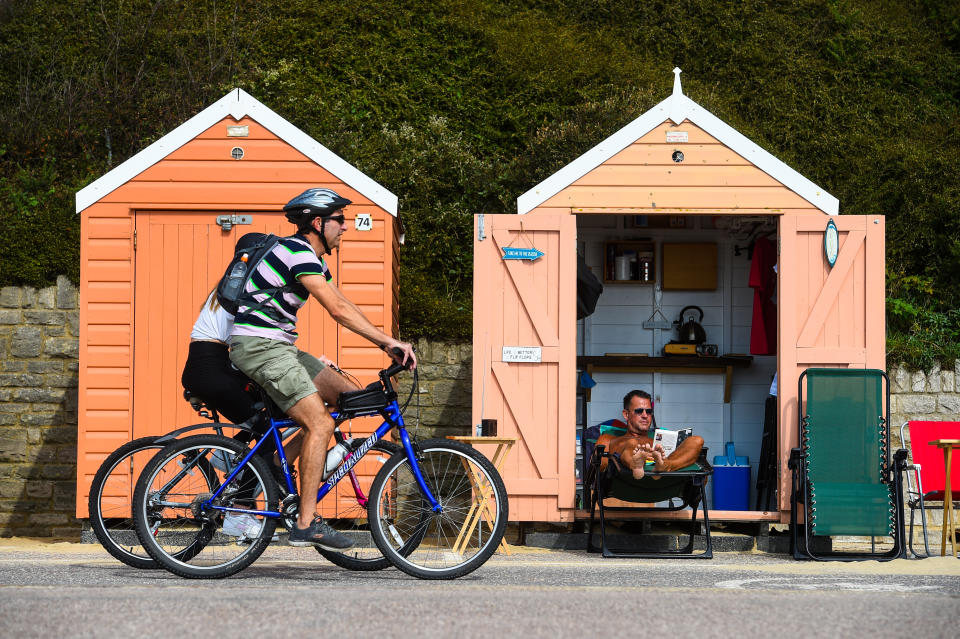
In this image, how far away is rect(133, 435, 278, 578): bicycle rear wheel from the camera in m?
5.19

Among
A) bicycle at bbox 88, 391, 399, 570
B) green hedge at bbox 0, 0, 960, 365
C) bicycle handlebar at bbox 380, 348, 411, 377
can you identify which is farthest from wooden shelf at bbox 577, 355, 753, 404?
bicycle handlebar at bbox 380, 348, 411, 377

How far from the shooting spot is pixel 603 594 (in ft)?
15.1

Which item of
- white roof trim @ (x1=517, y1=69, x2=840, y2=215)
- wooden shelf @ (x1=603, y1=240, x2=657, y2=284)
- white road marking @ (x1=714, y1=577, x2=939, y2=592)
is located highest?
white roof trim @ (x1=517, y1=69, x2=840, y2=215)

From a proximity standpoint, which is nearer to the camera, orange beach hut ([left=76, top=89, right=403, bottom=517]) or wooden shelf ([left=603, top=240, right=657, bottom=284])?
orange beach hut ([left=76, top=89, right=403, bottom=517])

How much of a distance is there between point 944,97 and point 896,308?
6008 mm

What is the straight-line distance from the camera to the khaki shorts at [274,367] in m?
5.21

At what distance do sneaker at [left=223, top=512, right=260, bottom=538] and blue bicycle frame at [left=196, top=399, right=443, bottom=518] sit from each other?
3cm

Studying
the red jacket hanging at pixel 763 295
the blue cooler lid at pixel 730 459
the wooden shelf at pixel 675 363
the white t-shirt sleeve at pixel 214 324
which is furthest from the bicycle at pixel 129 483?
the red jacket hanging at pixel 763 295

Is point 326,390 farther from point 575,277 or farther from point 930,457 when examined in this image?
point 930,457

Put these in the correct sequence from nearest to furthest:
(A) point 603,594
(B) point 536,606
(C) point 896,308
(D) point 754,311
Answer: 1. (B) point 536,606
2. (A) point 603,594
3. (D) point 754,311
4. (C) point 896,308

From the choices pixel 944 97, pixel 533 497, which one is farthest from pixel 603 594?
pixel 944 97

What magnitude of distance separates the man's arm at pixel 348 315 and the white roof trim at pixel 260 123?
11.0 feet

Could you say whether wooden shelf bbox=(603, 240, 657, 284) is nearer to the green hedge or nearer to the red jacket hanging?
the red jacket hanging

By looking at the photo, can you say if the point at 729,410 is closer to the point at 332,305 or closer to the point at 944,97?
the point at 332,305
